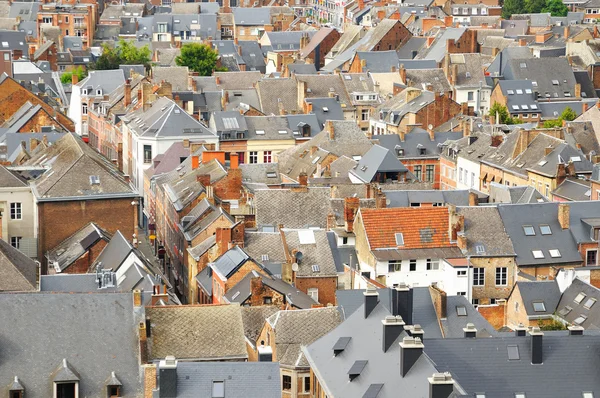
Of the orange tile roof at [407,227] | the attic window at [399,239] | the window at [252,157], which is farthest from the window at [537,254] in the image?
the window at [252,157]

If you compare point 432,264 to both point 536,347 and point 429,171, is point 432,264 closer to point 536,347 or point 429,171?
point 536,347

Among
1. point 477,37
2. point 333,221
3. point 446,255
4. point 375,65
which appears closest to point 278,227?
point 333,221

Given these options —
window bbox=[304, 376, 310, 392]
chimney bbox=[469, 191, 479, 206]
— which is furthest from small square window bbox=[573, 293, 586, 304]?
chimney bbox=[469, 191, 479, 206]

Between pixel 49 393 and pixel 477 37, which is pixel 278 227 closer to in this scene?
pixel 49 393

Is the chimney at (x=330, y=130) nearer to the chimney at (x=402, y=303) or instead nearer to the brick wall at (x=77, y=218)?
the brick wall at (x=77, y=218)

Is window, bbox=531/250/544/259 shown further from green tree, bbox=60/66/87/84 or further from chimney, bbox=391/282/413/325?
green tree, bbox=60/66/87/84

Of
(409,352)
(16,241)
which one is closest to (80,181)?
(16,241)
